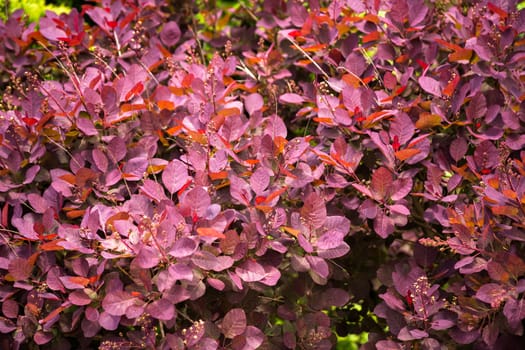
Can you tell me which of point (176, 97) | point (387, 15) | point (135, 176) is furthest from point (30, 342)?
point (387, 15)

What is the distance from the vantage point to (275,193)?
177cm

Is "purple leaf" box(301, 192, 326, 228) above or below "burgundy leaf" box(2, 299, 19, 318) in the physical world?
above

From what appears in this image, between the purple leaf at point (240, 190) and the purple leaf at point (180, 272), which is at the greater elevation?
the purple leaf at point (240, 190)

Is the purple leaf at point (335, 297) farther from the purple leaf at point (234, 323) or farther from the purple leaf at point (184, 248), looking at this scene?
the purple leaf at point (184, 248)

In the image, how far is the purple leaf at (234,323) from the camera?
1.76 m

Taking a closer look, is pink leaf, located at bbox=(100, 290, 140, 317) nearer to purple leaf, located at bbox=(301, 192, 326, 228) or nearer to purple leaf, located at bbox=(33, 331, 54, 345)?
purple leaf, located at bbox=(33, 331, 54, 345)

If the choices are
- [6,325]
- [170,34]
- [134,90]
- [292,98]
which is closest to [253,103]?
[292,98]

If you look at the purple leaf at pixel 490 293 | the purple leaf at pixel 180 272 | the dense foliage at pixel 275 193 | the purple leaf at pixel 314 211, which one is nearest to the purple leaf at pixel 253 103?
the dense foliage at pixel 275 193

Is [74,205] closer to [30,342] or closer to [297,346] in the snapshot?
[30,342]

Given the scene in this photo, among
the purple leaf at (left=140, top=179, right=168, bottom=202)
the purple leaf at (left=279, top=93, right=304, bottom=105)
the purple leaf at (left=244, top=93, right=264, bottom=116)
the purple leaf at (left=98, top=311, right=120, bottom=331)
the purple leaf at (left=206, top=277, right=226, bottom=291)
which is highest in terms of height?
the purple leaf at (left=279, top=93, right=304, bottom=105)

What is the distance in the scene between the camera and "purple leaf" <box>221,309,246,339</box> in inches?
69.4

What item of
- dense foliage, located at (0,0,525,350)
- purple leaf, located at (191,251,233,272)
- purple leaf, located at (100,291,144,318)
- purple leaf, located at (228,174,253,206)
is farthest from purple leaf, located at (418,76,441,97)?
purple leaf, located at (100,291,144,318)

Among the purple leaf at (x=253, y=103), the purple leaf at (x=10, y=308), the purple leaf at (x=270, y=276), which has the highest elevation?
the purple leaf at (x=253, y=103)

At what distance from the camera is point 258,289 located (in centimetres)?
185
